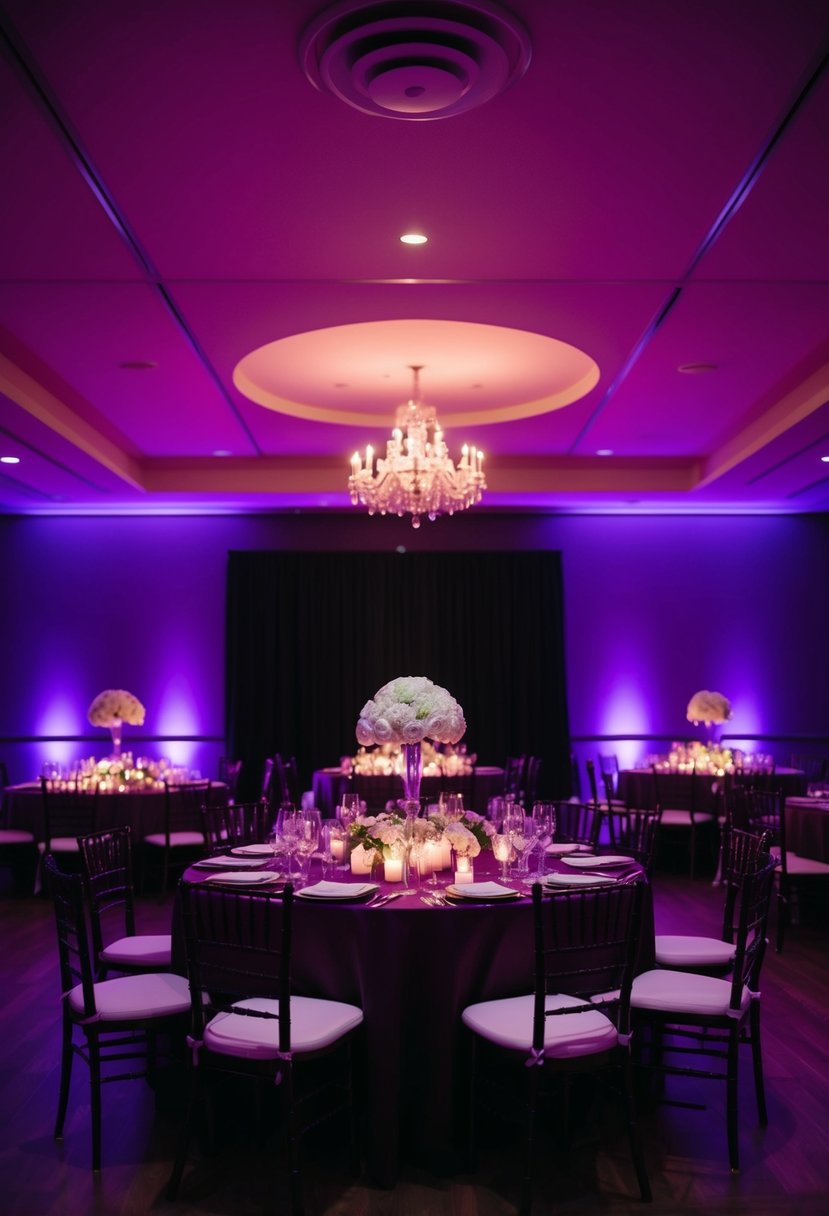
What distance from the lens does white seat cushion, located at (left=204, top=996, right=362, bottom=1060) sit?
336 centimetres

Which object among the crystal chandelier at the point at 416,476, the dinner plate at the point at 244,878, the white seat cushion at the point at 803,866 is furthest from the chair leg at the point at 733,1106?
the crystal chandelier at the point at 416,476

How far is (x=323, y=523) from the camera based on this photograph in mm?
11438

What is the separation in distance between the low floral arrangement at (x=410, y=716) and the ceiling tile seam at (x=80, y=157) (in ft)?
7.87

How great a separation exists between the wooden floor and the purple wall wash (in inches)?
262

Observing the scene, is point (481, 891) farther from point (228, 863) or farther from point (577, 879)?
point (228, 863)

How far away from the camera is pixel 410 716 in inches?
171

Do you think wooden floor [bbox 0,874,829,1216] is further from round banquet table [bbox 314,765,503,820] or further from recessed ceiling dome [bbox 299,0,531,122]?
round banquet table [bbox 314,765,503,820]

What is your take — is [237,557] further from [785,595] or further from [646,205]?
[646,205]

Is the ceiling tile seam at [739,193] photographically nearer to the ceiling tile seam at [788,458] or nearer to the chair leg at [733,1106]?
the ceiling tile seam at [788,458]

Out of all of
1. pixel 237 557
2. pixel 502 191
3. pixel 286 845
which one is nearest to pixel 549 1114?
pixel 286 845

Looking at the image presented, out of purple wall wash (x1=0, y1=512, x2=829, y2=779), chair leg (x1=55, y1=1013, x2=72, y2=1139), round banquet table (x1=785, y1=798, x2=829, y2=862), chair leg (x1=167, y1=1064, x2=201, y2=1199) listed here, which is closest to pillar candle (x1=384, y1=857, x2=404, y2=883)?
chair leg (x1=167, y1=1064, x2=201, y2=1199)

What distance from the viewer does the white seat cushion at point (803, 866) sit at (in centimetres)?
674

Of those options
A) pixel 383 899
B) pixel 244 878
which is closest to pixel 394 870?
pixel 383 899

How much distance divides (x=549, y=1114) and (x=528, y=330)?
425cm
